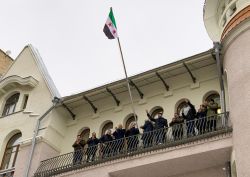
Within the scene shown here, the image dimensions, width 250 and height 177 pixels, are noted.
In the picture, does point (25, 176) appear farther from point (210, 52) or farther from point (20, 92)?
point (210, 52)

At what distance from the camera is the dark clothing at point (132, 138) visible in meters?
17.9

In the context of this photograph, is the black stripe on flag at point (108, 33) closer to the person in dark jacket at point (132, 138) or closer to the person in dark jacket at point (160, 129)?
the person in dark jacket at point (132, 138)

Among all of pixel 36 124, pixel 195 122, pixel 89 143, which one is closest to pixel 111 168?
pixel 89 143

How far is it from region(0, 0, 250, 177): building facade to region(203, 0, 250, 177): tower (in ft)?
0.12

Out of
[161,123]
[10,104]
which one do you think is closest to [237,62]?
[161,123]

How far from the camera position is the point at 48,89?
2244 cm

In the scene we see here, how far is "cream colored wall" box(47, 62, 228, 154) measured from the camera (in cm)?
1912

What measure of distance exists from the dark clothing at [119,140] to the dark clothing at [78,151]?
165 centimetres

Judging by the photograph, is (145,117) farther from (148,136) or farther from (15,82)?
(15,82)

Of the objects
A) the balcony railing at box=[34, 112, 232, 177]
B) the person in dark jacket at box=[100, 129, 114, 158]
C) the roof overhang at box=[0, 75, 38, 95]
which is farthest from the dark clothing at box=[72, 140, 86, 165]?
the roof overhang at box=[0, 75, 38, 95]

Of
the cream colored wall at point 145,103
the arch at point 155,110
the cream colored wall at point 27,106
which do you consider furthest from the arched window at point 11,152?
the arch at point 155,110

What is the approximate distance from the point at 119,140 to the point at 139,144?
0.90 m

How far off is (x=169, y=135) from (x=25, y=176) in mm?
6406

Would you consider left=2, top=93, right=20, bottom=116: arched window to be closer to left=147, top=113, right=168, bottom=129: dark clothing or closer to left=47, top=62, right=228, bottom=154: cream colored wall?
left=47, top=62, right=228, bottom=154: cream colored wall
